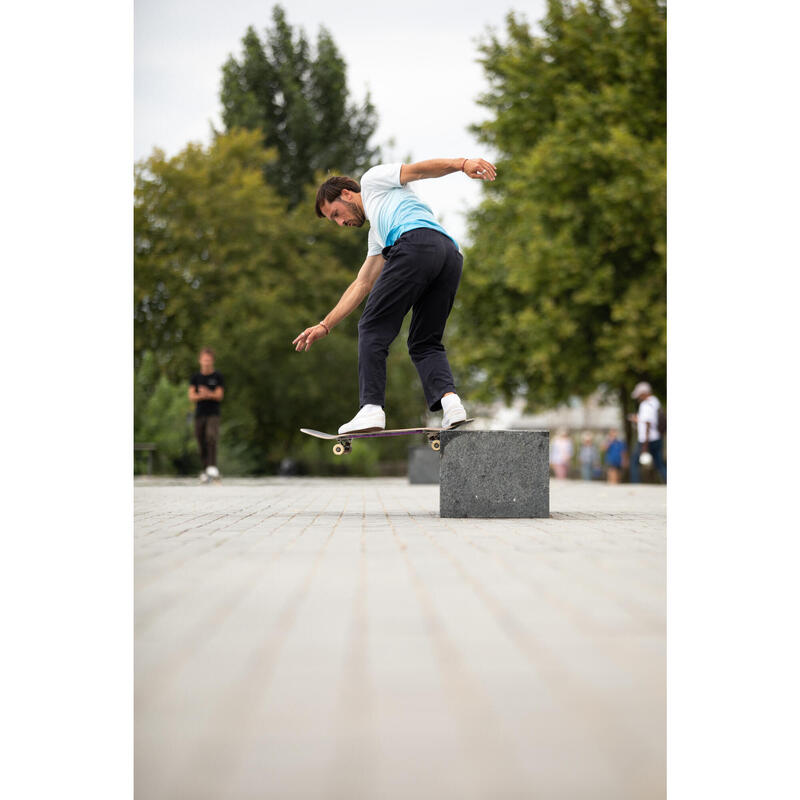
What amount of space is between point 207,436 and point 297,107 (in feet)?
28.0

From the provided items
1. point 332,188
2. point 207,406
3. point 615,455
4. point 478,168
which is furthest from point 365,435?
point 615,455

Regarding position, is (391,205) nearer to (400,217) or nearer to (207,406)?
(400,217)

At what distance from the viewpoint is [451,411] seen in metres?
5.27

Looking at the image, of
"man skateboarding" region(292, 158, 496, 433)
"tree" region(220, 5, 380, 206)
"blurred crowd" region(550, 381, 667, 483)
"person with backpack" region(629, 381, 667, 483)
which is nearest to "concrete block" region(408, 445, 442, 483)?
"blurred crowd" region(550, 381, 667, 483)

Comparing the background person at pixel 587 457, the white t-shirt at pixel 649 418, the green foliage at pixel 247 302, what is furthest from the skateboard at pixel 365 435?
the background person at pixel 587 457

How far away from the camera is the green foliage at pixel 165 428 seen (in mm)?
18062

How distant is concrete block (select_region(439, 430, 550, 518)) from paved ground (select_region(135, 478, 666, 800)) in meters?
2.22

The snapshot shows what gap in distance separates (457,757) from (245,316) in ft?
71.8

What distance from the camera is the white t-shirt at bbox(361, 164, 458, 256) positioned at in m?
5.03

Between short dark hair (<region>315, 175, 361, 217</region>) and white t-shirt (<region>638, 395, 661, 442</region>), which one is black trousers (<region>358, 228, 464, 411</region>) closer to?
short dark hair (<region>315, 175, 361, 217</region>)

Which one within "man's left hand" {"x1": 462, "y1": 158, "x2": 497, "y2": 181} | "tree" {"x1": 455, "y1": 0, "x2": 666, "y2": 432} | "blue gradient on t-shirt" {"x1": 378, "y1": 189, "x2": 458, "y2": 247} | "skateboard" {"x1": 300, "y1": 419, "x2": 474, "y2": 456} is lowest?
"skateboard" {"x1": 300, "y1": 419, "x2": 474, "y2": 456}

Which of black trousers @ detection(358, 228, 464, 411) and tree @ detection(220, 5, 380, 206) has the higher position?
tree @ detection(220, 5, 380, 206)
